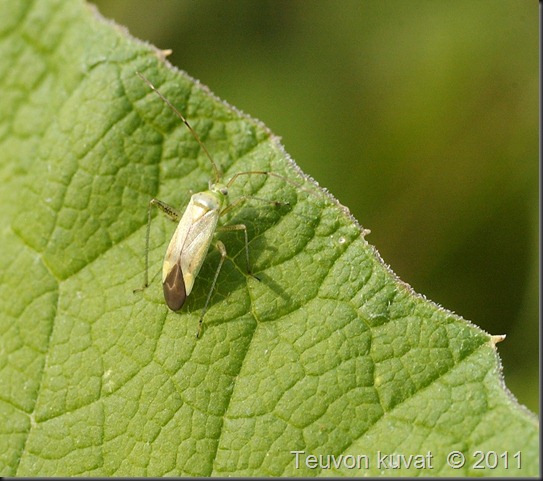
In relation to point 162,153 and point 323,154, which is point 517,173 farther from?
point 162,153

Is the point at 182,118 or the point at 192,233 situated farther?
the point at 192,233

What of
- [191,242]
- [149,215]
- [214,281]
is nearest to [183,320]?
[214,281]

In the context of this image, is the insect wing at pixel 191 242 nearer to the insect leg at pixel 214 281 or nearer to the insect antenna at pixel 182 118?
the insect leg at pixel 214 281

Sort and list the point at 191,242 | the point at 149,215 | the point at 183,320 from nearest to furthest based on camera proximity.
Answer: the point at 183,320
the point at 149,215
the point at 191,242

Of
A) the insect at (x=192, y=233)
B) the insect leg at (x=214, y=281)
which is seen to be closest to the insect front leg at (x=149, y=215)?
the insect at (x=192, y=233)

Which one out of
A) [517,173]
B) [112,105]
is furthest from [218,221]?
[517,173]

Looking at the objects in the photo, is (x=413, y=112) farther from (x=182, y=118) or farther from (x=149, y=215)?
(x=149, y=215)
